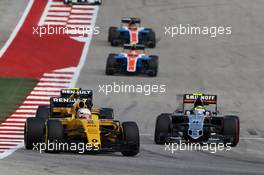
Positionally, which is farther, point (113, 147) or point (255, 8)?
point (255, 8)

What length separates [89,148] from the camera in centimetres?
3138

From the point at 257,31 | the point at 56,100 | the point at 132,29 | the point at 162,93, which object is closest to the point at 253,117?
the point at 162,93

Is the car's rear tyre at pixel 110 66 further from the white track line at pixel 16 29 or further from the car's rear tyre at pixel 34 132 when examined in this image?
the car's rear tyre at pixel 34 132

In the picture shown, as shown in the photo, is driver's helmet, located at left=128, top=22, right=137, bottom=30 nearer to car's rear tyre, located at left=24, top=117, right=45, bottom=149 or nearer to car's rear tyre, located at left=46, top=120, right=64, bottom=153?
car's rear tyre, located at left=24, top=117, right=45, bottom=149

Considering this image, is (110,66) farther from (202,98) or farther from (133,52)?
(202,98)

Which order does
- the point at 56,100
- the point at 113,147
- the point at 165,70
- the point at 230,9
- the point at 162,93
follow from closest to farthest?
the point at 113,147 → the point at 56,100 → the point at 162,93 → the point at 165,70 → the point at 230,9

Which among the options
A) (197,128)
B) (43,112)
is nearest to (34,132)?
(43,112)

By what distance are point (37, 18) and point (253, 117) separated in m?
22.7

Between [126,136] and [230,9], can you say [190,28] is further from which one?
[126,136]

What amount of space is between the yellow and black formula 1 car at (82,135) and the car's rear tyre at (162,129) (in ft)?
8.46

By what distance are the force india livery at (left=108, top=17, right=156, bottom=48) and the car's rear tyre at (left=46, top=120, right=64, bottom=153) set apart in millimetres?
25689

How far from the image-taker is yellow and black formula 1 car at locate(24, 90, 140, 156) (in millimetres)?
31078

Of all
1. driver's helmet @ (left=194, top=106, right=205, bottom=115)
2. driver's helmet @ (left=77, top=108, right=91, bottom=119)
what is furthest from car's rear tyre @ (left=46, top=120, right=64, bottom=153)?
driver's helmet @ (left=194, top=106, right=205, bottom=115)

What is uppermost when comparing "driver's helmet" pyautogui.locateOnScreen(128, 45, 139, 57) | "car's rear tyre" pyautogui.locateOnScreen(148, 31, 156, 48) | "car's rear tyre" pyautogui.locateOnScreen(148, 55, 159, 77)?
"car's rear tyre" pyautogui.locateOnScreen(148, 31, 156, 48)
